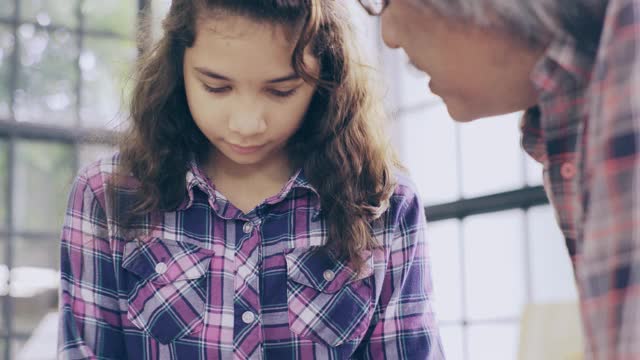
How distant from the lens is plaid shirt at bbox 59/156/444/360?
1.67 meters

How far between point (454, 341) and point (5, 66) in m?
2.47

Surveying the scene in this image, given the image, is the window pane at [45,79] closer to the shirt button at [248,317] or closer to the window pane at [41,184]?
the window pane at [41,184]

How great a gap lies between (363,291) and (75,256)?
485 mm

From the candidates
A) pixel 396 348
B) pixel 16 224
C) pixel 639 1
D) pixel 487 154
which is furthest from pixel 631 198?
pixel 16 224

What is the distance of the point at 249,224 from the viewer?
1.73 meters

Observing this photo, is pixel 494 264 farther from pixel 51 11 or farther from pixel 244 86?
pixel 244 86

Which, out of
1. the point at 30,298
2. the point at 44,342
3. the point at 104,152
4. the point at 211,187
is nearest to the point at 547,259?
the point at 104,152

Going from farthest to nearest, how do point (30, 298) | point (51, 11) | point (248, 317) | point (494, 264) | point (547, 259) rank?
point (51, 11) < point (30, 298) < point (494, 264) < point (547, 259) < point (248, 317)

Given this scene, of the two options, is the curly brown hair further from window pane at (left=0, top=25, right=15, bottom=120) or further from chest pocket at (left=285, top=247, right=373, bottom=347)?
window pane at (left=0, top=25, right=15, bottom=120)

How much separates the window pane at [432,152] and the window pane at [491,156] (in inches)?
3.6

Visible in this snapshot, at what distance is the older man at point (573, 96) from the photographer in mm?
1014

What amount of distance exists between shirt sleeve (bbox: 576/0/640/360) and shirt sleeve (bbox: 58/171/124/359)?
2.90 feet

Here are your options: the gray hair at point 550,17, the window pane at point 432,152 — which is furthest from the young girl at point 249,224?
the window pane at point 432,152

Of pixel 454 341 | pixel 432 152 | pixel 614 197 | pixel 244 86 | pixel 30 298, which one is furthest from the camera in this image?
pixel 432 152
